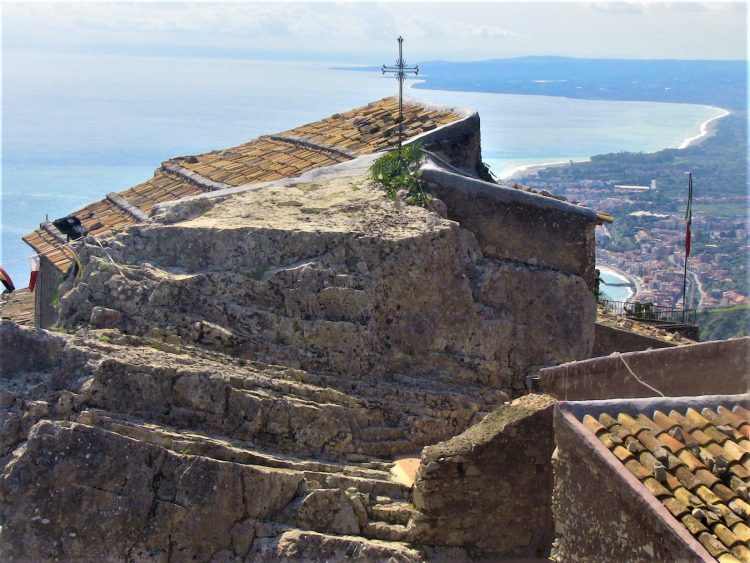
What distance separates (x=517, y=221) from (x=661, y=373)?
3.62m

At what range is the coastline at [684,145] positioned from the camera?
2165 inches

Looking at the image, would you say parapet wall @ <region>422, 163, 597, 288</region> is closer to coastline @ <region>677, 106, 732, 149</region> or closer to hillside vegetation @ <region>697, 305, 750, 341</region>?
hillside vegetation @ <region>697, 305, 750, 341</region>

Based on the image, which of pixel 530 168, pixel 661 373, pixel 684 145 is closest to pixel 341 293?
pixel 661 373

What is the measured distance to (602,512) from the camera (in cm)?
749

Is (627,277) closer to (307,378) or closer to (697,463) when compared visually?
(307,378)

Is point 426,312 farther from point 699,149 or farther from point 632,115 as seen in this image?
point 632,115

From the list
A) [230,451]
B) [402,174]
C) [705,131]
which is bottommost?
[705,131]

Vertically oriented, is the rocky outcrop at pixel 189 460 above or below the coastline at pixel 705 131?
above

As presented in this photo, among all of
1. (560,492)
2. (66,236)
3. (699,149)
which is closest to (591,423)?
(560,492)

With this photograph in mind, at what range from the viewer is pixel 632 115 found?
3922 inches

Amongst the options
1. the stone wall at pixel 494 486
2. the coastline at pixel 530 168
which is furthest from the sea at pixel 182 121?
the stone wall at pixel 494 486

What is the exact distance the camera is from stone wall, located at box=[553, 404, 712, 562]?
6871mm

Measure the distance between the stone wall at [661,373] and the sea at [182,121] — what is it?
6.58 meters

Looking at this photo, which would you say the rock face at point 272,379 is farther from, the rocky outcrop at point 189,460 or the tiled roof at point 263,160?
the tiled roof at point 263,160
